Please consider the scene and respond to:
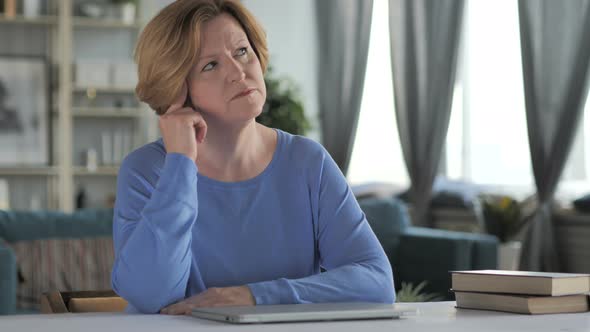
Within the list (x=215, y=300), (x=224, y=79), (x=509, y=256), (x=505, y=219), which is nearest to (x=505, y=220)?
(x=505, y=219)

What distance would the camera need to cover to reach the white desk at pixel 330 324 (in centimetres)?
124

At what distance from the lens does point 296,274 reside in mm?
1732

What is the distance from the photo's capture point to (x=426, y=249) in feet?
15.8

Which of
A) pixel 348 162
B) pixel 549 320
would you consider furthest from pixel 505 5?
pixel 549 320

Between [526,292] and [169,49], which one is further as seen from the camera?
[169,49]

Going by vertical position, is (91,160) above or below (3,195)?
above

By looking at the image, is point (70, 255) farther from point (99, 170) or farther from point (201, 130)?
point (99, 170)

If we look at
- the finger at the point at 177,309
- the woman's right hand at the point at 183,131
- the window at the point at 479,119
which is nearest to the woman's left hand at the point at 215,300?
the finger at the point at 177,309

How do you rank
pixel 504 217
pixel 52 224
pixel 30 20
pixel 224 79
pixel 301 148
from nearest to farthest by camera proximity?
pixel 224 79
pixel 301 148
pixel 52 224
pixel 504 217
pixel 30 20

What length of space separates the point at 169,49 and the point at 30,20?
5.44 m

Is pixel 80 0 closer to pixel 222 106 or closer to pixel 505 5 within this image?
pixel 505 5

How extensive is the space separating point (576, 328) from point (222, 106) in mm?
757

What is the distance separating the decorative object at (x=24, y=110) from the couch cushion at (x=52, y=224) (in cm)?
286

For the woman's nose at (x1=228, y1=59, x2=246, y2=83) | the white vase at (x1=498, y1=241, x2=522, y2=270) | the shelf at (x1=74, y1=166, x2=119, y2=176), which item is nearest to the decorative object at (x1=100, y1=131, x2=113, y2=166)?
the shelf at (x1=74, y1=166, x2=119, y2=176)
